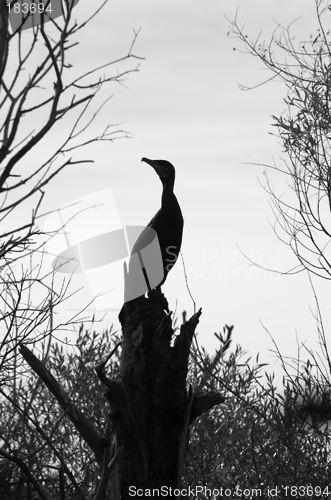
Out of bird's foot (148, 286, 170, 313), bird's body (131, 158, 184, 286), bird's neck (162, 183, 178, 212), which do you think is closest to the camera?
bird's foot (148, 286, 170, 313)

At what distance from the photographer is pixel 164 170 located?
6.60 m

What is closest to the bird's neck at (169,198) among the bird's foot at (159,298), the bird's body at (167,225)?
the bird's body at (167,225)

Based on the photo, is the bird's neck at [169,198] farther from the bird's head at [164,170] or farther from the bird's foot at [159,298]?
the bird's foot at [159,298]

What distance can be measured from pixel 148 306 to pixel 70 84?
2854mm

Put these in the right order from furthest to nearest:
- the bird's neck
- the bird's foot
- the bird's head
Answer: the bird's head → the bird's neck → the bird's foot

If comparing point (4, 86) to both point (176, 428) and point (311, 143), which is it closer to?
point (176, 428)

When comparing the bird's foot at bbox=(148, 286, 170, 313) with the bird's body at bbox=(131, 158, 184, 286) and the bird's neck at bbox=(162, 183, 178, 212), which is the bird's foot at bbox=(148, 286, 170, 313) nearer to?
the bird's body at bbox=(131, 158, 184, 286)

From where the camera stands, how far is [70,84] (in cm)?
288

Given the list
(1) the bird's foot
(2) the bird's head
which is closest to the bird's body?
(2) the bird's head

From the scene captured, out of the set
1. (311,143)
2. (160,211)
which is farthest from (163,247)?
(311,143)

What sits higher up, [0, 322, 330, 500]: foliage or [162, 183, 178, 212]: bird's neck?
[162, 183, 178, 212]: bird's neck

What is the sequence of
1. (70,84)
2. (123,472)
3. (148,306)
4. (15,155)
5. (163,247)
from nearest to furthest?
(15,155), (70,84), (123,472), (148,306), (163,247)

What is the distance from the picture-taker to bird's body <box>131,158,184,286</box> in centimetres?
626

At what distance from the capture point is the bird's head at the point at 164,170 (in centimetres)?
658
